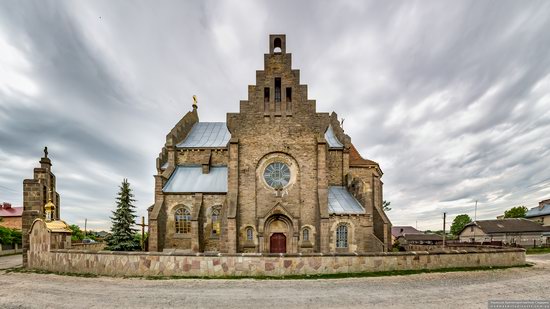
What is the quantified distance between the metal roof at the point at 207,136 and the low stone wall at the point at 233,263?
1525 centimetres

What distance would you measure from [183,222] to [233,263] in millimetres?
11857

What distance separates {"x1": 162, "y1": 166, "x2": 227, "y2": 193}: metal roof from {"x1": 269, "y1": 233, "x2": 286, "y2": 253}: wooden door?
5940 mm

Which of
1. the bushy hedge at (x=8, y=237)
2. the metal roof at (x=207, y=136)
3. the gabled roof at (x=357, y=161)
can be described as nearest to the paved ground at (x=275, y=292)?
the gabled roof at (x=357, y=161)

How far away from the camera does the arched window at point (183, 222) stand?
2442cm

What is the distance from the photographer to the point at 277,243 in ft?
70.2

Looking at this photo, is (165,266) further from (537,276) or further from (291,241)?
(537,276)

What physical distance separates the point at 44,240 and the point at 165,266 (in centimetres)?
794

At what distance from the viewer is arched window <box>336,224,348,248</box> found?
70.9 ft

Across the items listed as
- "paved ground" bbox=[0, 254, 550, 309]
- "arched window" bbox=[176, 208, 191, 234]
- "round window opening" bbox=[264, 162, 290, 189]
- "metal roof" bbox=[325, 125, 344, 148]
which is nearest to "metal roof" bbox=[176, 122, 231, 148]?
"arched window" bbox=[176, 208, 191, 234]

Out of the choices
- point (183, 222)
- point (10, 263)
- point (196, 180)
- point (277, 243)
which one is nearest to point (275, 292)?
point (277, 243)

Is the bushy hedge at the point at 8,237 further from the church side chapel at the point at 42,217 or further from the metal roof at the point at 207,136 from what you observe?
the metal roof at the point at 207,136

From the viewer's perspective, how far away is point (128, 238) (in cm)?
2472

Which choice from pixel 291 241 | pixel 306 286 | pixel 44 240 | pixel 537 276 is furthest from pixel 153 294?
pixel 537 276

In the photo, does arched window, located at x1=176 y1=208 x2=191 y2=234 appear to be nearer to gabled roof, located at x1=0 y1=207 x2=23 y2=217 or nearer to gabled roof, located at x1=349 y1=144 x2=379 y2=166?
gabled roof, located at x1=349 y1=144 x2=379 y2=166
